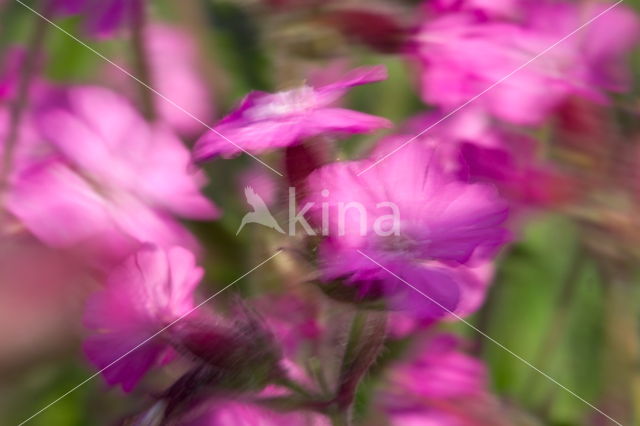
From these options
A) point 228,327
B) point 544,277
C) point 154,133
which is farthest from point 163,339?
point 544,277

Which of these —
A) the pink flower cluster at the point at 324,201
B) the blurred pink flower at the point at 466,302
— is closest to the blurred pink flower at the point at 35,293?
the pink flower cluster at the point at 324,201

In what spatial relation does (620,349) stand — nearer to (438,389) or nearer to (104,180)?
(438,389)

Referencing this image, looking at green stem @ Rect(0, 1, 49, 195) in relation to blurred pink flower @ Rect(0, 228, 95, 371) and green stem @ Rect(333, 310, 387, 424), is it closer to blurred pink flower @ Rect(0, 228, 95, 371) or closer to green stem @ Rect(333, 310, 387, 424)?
blurred pink flower @ Rect(0, 228, 95, 371)

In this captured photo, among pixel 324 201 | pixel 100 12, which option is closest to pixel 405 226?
pixel 324 201

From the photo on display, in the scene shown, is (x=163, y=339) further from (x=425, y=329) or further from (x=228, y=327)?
(x=425, y=329)

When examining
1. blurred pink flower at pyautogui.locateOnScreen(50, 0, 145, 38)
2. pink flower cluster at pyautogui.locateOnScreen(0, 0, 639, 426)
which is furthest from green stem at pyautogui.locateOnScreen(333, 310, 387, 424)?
blurred pink flower at pyautogui.locateOnScreen(50, 0, 145, 38)

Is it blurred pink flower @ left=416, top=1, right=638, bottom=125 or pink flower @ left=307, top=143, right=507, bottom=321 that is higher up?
blurred pink flower @ left=416, top=1, right=638, bottom=125

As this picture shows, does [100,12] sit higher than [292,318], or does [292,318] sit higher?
[100,12]

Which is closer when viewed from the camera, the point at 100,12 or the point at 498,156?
the point at 498,156
